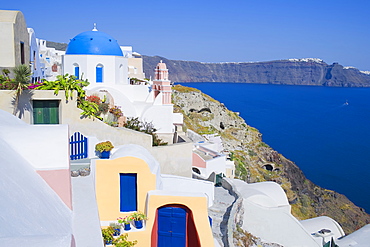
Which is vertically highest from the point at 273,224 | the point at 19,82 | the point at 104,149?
the point at 19,82

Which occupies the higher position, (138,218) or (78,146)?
(78,146)

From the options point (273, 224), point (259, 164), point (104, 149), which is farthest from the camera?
point (259, 164)

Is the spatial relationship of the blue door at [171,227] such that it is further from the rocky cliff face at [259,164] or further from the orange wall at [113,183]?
the rocky cliff face at [259,164]

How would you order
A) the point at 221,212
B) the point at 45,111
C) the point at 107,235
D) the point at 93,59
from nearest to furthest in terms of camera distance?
the point at 107,235 < the point at 221,212 < the point at 45,111 < the point at 93,59

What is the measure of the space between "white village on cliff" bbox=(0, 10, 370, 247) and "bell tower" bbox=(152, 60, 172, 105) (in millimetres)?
87

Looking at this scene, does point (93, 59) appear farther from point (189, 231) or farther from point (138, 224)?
point (189, 231)

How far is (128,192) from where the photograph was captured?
30.9 feet

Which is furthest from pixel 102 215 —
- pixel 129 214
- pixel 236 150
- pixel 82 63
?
pixel 236 150

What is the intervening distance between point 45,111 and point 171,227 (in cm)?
561

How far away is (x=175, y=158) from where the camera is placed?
13.1m

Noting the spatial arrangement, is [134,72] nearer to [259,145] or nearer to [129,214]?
[259,145]

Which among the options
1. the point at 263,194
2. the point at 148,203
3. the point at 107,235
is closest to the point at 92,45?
the point at 263,194

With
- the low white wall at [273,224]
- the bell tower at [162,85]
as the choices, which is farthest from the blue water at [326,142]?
the bell tower at [162,85]

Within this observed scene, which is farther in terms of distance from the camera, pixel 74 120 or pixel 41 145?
pixel 74 120
